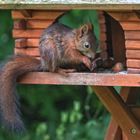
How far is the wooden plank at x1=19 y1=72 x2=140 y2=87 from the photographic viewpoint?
327cm

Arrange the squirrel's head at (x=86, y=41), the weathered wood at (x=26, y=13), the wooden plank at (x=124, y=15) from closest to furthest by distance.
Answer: the wooden plank at (x=124, y=15), the squirrel's head at (x=86, y=41), the weathered wood at (x=26, y=13)

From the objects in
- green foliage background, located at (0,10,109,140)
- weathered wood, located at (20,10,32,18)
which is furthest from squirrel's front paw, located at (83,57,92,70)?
green foliage background, located at (0,10,109,140)

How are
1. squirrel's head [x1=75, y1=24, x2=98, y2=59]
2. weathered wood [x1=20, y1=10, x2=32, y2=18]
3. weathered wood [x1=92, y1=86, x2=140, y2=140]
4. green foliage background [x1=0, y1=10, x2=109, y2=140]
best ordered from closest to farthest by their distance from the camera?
squirrel's head [x1=75, y1=24, x2=98, y2=59]
weathered wood [x1=20, y1=10, x2=32, y2=18]
weathered wood [x1=92, y1=86, x2=140, y2=140]
green foliage background [x1=0, y1=10, x2=109, y2=140]

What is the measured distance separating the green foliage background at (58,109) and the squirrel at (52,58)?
1.46 metres

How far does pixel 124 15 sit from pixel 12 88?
0.59 metres

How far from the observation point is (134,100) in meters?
3.95

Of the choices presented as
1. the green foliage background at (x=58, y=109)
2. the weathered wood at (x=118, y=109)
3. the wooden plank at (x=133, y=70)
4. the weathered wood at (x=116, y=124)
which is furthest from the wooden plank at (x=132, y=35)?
the green foliage background at (x=58, y=109)

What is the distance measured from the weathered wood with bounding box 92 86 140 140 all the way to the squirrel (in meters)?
0.25

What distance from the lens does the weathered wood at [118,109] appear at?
3650 millimetres

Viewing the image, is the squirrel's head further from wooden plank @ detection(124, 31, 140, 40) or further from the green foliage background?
the green foliage background

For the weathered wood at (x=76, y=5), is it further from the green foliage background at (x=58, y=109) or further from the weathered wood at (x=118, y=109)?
the green foliage background at (x=58, y=109)

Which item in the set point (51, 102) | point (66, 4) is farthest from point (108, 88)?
point (51, 102)

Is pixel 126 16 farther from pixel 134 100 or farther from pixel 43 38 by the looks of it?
pixel 134 100

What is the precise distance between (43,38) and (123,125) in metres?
0.58
